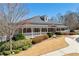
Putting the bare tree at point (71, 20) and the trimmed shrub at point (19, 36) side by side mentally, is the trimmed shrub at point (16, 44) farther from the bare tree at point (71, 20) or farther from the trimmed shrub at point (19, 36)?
the bare tree at point (71, 20)

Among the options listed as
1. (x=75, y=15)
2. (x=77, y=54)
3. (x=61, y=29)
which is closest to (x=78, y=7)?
(x=75, y=15)

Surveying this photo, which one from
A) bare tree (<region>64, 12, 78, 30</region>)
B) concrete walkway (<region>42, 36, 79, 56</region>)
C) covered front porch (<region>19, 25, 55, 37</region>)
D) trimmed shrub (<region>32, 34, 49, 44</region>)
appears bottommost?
concrete walkway (<region>42, 36, 79, 56</region>)

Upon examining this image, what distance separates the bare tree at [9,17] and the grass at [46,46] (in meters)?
0.44

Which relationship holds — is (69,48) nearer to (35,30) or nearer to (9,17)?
(35,30)

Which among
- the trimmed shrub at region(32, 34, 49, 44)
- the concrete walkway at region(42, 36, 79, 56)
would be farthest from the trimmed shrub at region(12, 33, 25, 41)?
the concrete walkway at region(42, 36, 79, 56)

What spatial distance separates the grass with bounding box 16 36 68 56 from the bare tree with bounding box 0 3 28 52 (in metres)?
0.44

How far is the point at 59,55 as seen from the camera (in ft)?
13.0

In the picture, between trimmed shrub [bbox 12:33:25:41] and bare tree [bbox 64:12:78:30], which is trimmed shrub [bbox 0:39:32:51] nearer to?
trimmed shrub [bbox 12:33:25:41]

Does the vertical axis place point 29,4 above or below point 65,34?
above

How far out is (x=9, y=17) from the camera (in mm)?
3840

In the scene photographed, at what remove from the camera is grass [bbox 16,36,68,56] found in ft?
13.0

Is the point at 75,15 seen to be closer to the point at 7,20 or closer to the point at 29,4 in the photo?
the point at 29,4

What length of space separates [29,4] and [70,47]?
1.03 metres

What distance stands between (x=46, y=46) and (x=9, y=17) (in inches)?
32.0
